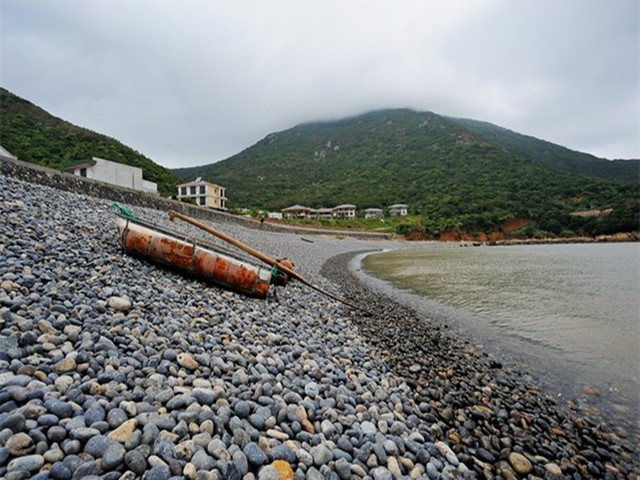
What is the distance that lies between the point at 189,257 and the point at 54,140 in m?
52.7

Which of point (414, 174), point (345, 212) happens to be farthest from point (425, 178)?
point (345, 212)

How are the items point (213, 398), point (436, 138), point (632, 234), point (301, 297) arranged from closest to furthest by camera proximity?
point (213, 398) → point (301, 297) → point (632, 234) → point (436, 138)

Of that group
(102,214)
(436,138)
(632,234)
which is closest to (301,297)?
(102,214)

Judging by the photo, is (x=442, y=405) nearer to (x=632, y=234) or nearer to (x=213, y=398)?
(x=213, y=398)

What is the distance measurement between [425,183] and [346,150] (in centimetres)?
5463

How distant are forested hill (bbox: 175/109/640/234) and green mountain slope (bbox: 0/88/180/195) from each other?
84.4 feet

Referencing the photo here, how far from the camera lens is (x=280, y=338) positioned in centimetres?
454

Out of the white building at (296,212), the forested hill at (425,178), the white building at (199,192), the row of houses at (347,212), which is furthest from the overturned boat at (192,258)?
the row of houses at (347,212)

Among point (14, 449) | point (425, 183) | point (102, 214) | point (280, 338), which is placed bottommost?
point (280, 338)

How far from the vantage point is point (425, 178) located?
316 feet

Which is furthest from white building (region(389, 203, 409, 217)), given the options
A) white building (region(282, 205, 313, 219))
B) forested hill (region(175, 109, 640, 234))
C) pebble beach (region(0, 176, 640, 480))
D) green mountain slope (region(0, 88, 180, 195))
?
pebble beach (region(0, 176, 640, 480))

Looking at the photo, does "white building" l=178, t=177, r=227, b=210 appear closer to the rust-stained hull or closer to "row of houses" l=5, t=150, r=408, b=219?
"row of houses" l=5, t=150, r=408, b=219

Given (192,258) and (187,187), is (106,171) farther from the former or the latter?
(192,258)

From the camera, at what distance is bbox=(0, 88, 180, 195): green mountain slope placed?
36.9 metres
